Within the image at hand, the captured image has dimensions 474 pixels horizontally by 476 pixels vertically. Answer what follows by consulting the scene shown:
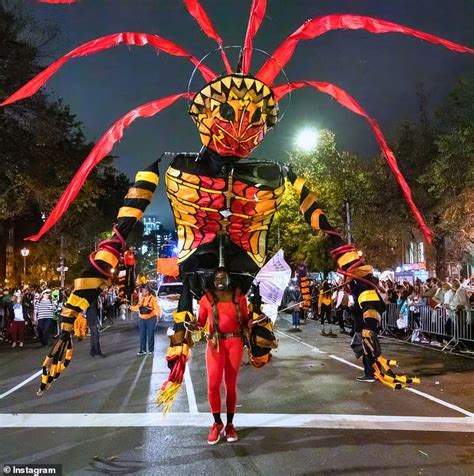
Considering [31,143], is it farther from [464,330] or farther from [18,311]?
[464,330]

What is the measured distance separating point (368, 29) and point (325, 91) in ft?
2.27

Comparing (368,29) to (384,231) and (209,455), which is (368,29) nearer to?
(209,455)

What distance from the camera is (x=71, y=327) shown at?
474 cm

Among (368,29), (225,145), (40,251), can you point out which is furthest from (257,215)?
(40,251)

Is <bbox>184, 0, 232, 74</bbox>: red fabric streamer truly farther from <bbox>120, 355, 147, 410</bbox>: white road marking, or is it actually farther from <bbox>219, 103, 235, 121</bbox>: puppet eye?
<bbox>120, 355, 147, 410</bbox>: white road marking

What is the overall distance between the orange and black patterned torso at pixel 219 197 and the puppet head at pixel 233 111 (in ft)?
1.07

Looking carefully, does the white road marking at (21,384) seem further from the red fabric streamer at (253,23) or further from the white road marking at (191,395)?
the red fabric streamer at (253,23)

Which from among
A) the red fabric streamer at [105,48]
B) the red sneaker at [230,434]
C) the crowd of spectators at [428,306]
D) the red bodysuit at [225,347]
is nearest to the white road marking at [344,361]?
the crowd of spectators at [428,306]

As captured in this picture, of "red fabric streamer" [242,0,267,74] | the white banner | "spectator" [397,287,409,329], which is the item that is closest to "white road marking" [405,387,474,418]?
the white banner

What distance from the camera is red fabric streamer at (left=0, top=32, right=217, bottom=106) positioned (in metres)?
4.50

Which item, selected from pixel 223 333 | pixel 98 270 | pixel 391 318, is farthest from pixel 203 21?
pixel 391 318

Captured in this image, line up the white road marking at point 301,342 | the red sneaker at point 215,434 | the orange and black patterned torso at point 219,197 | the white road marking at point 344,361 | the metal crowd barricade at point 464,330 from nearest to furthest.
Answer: the orange and black patterned torso at point 219,197 → the red sneaker at point 215,434 → the white road marking at point 344,361 → the metal crowd barricade at point 464,330 → the white road marking at point 301,342

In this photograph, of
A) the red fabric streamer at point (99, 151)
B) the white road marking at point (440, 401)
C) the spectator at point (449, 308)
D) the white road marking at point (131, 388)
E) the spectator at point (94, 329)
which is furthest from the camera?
the spectator at point (449, 308)

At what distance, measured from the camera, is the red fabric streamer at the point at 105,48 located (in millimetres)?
4496
